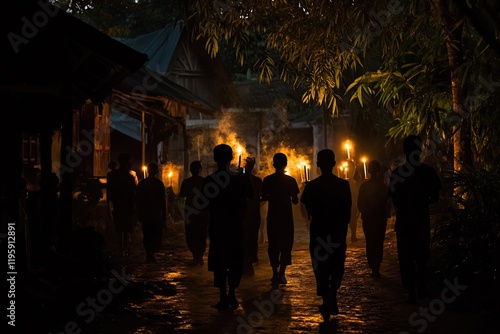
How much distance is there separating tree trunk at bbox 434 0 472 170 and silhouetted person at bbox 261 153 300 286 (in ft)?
9.68

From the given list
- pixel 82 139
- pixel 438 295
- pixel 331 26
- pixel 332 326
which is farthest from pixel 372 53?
pixel 332 326

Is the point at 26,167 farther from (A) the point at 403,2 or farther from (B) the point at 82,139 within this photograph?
(A) the point at 403,2

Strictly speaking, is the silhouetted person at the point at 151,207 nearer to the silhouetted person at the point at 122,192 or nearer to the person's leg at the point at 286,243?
the silhouetted person at the point at 122,192

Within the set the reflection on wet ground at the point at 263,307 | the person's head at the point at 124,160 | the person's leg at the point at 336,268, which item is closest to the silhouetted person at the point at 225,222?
the reflection on wet ground at the point at 263,307

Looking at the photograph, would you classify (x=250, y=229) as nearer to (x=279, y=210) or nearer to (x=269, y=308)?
(x=279, y=210)

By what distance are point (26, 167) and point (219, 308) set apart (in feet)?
30.7

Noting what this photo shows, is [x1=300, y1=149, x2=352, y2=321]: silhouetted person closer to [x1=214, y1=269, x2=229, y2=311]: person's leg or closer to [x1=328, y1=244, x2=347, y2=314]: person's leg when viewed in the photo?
[x1=328, y1=244, x2=347, y2=314]: person's leg

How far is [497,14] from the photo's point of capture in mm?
7523

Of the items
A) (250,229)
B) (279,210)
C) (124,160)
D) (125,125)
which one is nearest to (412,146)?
(279,210)

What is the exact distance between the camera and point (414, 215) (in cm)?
871

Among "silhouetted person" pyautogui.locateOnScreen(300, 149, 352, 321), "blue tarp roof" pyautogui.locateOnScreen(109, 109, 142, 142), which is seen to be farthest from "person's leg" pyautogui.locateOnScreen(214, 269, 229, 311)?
"blue tarp roof" pyautogui.locateOnScreen(109, 109, 142, 142)

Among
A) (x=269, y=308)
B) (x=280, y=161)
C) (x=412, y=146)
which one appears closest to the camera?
(x=269, y=308)

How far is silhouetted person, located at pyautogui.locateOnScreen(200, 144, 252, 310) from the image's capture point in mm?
8656

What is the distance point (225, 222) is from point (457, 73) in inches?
195
